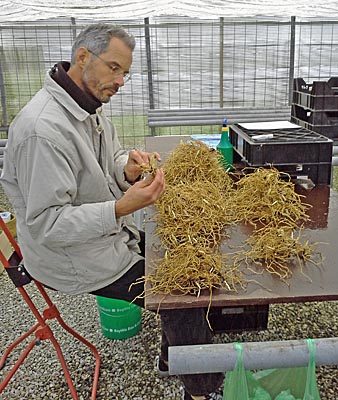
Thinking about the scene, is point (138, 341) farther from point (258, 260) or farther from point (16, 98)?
point (16, 98)

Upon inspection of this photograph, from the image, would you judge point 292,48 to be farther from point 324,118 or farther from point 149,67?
point 324,118

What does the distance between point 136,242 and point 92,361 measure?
85cm

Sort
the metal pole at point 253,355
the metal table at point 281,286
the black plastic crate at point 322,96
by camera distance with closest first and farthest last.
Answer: the metal pole at point 253,355, the metal table at point 281,286, the black plastic crate at point 322,96

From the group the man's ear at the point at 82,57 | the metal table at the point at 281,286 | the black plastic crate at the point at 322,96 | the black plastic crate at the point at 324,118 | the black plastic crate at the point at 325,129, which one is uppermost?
the man's ear at the point at 82,57

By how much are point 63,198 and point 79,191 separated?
0.19 meters

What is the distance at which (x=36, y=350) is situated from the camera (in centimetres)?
256

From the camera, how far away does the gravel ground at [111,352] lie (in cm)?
224

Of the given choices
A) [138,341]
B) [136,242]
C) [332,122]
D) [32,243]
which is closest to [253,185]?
[136,242]

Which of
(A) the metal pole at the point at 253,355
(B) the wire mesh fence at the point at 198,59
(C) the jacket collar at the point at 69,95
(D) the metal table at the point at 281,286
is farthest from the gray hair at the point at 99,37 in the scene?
(B) the wire mesh fence at the point at 198,59

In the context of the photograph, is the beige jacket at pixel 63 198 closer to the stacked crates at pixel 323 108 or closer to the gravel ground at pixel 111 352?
the gravel ground at pixel 111 352

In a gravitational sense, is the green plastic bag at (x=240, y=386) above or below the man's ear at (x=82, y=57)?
below

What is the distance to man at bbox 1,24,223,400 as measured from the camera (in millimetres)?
1588

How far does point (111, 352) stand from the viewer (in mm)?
2498

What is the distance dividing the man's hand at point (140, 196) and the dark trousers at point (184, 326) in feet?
1.13
